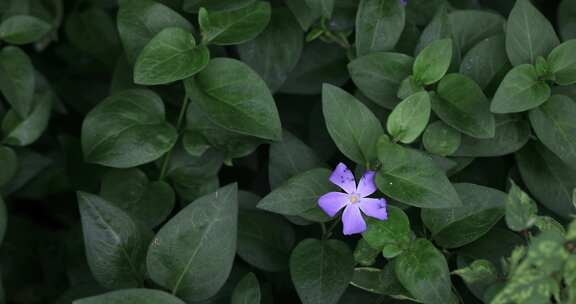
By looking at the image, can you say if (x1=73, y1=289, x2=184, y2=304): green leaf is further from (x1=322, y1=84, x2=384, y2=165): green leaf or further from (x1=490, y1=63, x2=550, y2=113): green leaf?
(x1=490, y1=63, x2=550, y2=113): green leaf

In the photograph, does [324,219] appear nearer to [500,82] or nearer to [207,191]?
[207,191]

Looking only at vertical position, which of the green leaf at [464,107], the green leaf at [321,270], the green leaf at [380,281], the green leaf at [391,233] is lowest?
the green leaf at [380,281]

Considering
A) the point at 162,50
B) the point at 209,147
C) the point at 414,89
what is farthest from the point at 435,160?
the point at 162,50

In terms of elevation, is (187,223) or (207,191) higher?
(187,223)

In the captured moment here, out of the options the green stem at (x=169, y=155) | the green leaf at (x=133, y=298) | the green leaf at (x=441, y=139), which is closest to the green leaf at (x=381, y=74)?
the green leaf at (x=441, y=139)

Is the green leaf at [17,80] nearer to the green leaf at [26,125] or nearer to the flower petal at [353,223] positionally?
the green leaf at [26,125]

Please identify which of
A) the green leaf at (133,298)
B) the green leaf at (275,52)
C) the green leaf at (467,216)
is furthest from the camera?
the green leaf at (275,52)

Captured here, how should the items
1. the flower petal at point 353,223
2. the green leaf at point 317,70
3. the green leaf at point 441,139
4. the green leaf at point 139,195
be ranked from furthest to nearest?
the green leaf at point 317,70 < the green leaf at point 139,195 < the green leaf at point 441,139 < the flower petal at point 353,223

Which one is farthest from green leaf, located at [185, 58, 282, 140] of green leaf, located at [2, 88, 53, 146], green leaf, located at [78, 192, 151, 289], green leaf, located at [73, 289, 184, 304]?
green leaf, located at [2, 88, 53, 146]
